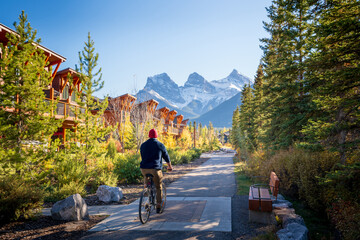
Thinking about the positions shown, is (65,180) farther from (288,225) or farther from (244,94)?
(244,94)

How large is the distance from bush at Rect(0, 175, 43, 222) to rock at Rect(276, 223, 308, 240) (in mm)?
5873

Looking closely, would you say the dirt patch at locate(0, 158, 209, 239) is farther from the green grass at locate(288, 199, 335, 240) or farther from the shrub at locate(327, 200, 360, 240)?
the shrub at locate(327, 200, 360, 240)

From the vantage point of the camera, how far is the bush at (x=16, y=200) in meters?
5.39

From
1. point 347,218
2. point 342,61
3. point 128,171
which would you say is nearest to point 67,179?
point 128,171

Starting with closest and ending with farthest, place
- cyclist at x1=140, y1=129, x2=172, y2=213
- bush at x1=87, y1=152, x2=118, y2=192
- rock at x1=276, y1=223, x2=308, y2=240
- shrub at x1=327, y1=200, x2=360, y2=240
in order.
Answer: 1. rock at x1=276, y1=223, x2=308, y2=240
2. shrub at x1=327, y1=200, x2=360, y2=240
3. cyclist at x1=140, y1=129, x2=172, y2=213
4. bush at x1=87, y1=152, x2=118, y2=192

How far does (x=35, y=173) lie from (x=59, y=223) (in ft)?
8.29

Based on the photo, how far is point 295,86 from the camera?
10.5 m

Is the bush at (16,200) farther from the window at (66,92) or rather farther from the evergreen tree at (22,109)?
the window at (66,92)

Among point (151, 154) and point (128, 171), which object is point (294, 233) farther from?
point (128, 171)

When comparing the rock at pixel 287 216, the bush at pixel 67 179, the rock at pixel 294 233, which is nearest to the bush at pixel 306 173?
the rock at pixel 287 216

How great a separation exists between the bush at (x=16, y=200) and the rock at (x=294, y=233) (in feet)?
19.3

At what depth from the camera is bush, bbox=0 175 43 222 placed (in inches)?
212

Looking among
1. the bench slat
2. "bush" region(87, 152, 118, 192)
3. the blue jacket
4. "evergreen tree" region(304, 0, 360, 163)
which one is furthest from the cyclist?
"bush" region(87, 152, 118, 192)

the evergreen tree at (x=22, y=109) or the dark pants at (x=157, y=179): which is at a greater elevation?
the evergreen tree at (x=22, y=109)
